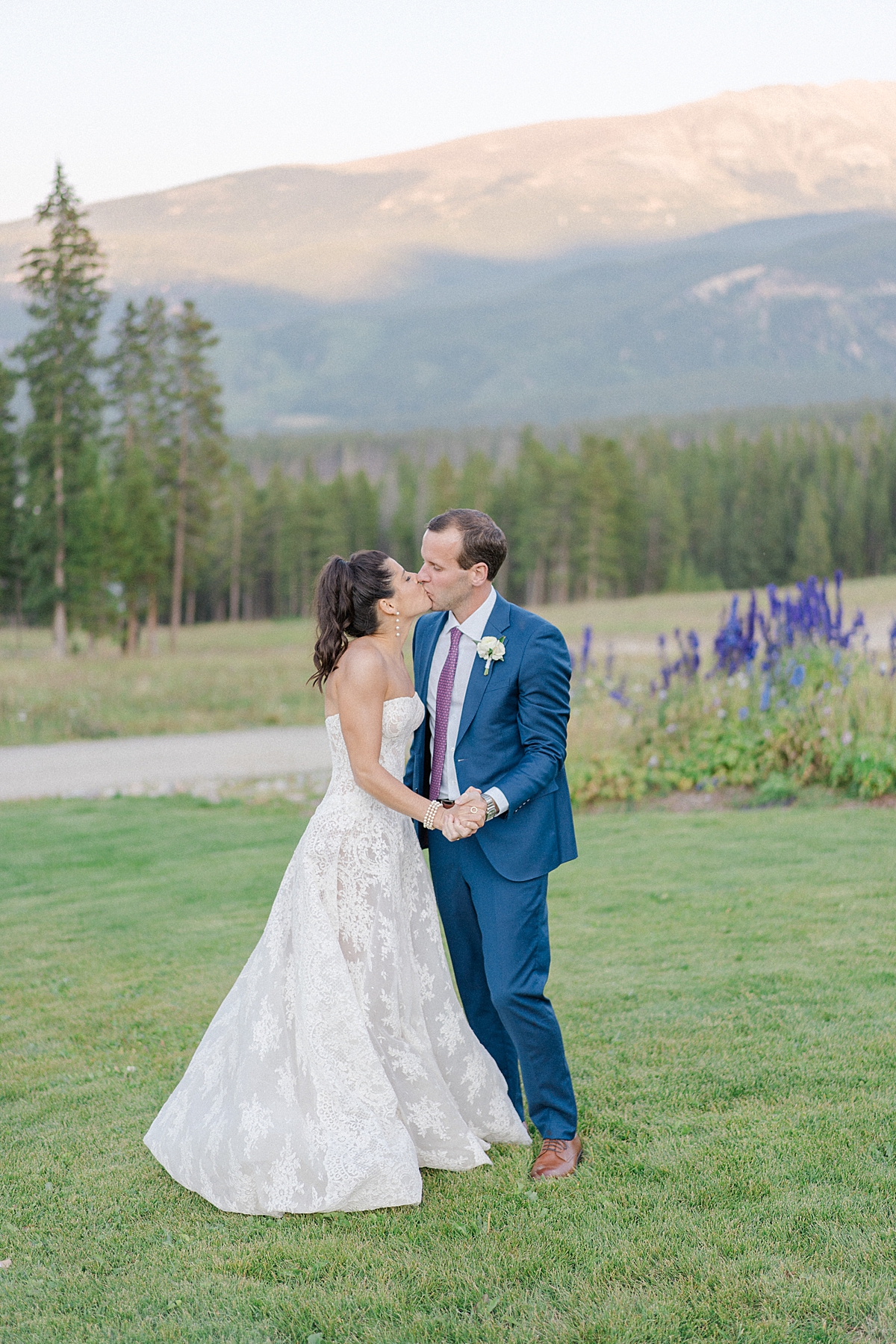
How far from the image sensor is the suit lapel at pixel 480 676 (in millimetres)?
4359

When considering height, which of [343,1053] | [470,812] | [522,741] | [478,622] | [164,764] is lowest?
[164,764]

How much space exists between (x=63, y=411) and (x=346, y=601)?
129ft

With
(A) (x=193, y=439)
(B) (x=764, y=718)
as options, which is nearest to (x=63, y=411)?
(A) (x=193, y=439)

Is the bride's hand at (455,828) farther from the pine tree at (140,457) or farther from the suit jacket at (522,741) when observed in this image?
the pine tree at (140,457)

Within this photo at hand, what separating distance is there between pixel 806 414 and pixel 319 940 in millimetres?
198224

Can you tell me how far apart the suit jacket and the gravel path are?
9907mm

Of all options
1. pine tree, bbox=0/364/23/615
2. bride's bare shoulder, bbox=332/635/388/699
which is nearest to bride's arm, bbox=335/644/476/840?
bride's bare shoulder, bbox=332/635/388/699

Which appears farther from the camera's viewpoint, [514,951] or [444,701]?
[444,701]

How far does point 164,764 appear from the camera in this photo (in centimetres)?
1662

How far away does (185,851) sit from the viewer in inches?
422

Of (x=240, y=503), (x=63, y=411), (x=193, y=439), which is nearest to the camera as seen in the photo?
(x=63, y=411)

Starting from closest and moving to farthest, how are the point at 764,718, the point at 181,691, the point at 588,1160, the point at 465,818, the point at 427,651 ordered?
the point at 465,818
the point at 588,1160
the point at 427,651
the point at 764,718
the point at 181,691

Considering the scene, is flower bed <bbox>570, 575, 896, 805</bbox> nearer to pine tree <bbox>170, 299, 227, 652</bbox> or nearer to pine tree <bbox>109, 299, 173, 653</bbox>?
pine tree <bbox>109, 299, 173, 653</bbox>

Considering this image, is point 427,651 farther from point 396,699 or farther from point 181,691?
point 181,691
